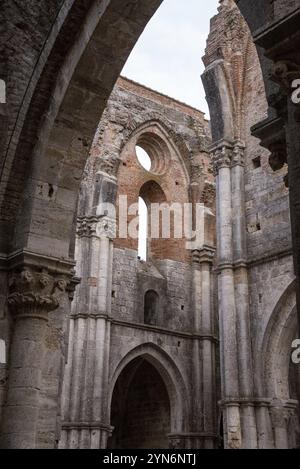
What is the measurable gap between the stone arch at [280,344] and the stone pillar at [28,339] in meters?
7.13

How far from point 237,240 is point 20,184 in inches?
302

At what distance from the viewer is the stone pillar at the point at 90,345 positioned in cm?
1582

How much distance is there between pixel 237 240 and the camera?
13.3m

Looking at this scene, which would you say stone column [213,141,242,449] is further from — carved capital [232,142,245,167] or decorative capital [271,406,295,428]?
decorative capital [271,406,295,428]

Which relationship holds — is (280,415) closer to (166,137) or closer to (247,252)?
(247,252)

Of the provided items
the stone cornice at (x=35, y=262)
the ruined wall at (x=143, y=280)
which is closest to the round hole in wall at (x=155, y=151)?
the ruined wall at (x=143, y=280)

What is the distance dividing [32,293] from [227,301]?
769 cm

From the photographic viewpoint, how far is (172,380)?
727 inches

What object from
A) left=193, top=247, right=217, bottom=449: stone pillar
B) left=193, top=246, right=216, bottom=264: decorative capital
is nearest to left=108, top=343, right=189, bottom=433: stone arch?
left=193, top=247, right=217, bottom=449: stone pillar

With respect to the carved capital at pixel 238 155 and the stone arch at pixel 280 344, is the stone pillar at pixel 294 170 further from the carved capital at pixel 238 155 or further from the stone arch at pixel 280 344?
the carved capital at pixel 238 155

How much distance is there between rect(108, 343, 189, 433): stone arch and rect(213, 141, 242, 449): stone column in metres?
5.62

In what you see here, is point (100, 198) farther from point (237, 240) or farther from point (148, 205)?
point (237, 240)

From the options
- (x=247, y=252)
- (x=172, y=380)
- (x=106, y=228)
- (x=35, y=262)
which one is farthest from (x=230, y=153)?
(x=35, y=262)
